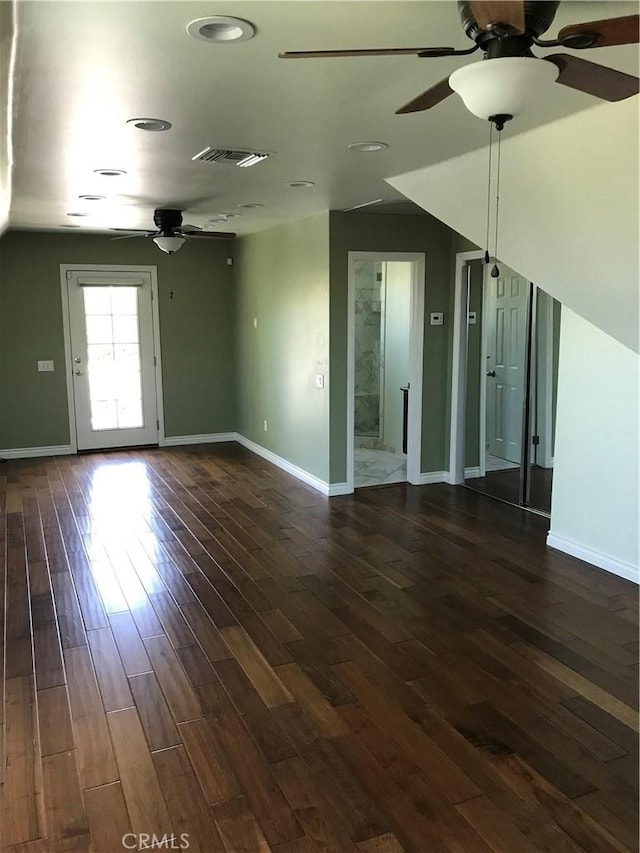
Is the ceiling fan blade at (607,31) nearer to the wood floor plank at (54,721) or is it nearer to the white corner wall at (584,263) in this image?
the white corner wall at (584,263)

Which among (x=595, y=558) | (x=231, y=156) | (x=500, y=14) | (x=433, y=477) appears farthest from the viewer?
(x=433, y=477)

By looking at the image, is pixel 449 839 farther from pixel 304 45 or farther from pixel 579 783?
pixel 304 45

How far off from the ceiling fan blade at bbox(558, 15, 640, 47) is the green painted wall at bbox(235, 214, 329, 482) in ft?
13.7

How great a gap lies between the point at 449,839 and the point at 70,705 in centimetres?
169

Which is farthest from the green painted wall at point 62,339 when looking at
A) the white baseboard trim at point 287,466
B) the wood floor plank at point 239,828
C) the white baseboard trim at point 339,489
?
the wood floor plank at point 239,828

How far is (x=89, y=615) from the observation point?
3.79 m

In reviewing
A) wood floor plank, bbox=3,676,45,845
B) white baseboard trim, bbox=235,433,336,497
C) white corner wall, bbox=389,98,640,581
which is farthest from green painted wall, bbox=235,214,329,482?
wood floor plank, bbox=3,676,45,845

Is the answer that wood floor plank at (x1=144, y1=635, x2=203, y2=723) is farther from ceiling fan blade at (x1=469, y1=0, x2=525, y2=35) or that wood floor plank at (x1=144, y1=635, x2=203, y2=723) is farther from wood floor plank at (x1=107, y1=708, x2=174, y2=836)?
ceiling fan blade at (x1=469, y1=0, x2=525, y2=35)

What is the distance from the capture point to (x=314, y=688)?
9.93 ft

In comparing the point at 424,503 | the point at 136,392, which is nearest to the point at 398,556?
the point at 424,503

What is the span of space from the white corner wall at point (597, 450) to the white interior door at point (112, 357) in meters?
5.32

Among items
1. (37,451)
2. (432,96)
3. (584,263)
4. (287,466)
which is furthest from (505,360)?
(37,451)

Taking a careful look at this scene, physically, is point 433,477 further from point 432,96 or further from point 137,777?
point 432,96

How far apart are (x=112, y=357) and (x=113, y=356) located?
2 centimetres
